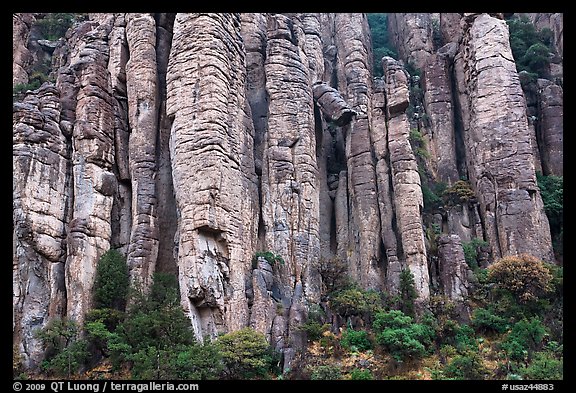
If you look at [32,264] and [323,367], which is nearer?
[323,367]

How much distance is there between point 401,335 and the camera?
1880 centimetres

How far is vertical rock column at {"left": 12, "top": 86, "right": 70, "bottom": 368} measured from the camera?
67.5 feet

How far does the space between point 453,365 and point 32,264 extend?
14.3 meters

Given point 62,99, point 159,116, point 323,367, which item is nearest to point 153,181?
point 159,116

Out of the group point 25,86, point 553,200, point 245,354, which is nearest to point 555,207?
point 553,200

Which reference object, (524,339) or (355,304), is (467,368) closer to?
(524,339)

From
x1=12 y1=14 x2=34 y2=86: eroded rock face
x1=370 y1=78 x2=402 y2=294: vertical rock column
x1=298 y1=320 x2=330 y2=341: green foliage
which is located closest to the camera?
x1=298 y1=320 x2=330 y2=341: green foliage

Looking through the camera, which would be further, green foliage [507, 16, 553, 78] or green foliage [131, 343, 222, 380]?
green foliage [507, 16, 553, 78]

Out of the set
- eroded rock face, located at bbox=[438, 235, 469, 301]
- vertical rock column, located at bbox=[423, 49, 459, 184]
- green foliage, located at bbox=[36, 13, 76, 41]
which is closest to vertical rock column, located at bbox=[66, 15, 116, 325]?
green foliage, located at bbox=[36, 13, 76, 41]

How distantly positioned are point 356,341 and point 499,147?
11.7 metres

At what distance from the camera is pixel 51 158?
73.8 ft

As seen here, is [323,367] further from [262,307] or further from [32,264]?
[32,264]

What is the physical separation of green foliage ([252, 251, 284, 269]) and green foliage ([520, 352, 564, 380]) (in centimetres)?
910

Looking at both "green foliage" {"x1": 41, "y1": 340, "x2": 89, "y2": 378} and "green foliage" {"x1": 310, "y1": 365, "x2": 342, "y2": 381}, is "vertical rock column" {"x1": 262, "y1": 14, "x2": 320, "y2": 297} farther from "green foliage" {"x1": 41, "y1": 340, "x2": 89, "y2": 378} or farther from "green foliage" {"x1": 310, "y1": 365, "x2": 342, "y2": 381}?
"green foliage" {"x1": 41, "y1": 340, "x2": 89, "y2": 378}
